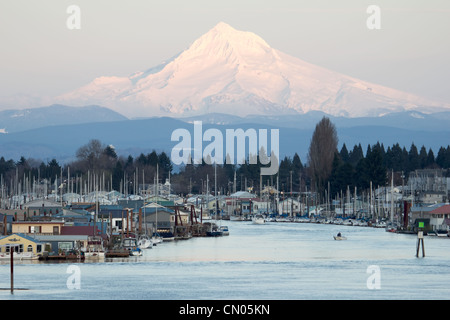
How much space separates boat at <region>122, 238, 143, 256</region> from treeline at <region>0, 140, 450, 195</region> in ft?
197

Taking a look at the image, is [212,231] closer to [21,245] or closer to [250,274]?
[21,245]

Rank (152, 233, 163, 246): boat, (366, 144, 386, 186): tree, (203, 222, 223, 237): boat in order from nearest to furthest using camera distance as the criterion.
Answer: (152, 233, 163, 246): boat < (203, 222, 223, 237): boat < (366, 144, 386, 186): tree

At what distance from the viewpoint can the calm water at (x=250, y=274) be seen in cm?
3884

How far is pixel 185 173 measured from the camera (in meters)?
169

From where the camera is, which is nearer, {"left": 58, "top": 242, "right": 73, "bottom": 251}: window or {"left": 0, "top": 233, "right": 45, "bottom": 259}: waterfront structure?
{"left": 0, "top": 233, "right": 45, "bottom": 259}: waterfront structure

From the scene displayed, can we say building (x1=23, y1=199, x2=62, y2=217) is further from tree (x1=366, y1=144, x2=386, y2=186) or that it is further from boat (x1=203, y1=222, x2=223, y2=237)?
tree (x1=366, y1=144, x2=386, y2=186)

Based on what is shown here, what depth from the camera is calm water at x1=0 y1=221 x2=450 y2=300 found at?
3884cm

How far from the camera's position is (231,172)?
556ft

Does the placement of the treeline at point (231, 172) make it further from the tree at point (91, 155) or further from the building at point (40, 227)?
the building at point (40, 227)

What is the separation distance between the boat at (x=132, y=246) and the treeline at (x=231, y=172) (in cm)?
6014

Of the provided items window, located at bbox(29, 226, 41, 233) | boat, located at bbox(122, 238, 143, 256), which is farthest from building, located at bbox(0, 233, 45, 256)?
boat, located at bbox(122, 238, 143, 256)

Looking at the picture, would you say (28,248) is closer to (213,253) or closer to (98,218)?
(213,253)

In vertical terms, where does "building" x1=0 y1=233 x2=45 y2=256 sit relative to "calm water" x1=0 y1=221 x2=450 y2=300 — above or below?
above
